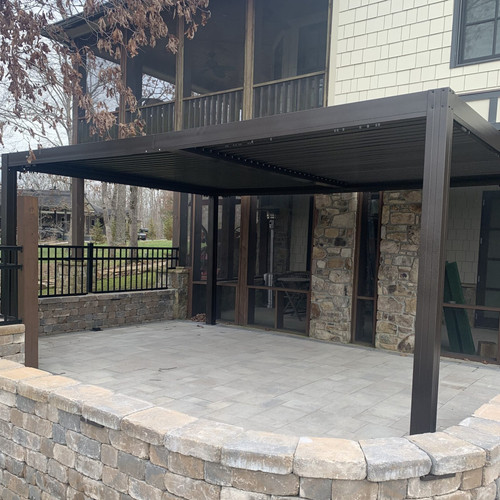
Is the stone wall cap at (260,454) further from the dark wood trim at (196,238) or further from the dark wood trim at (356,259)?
the dark wood trim at (196,238)

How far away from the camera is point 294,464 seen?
2.15 meters

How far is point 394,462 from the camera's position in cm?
213

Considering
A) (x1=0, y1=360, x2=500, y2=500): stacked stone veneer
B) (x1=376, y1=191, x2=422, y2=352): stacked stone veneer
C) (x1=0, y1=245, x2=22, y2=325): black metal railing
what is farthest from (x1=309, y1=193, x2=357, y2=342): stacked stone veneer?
(x1=0, y1=245, x2=22, y2=325): black metal railing

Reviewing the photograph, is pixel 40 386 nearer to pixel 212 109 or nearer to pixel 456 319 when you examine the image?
pixel 456 319

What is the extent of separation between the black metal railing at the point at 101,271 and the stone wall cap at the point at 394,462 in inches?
251

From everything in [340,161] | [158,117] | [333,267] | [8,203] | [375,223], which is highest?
[158,117]

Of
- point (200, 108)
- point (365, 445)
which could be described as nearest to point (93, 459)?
point (365, 445)

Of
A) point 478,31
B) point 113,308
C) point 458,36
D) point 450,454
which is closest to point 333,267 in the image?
point 458,36

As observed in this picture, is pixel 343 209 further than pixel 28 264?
Yes

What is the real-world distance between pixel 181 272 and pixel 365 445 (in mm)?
7099

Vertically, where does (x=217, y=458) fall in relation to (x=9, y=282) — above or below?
below

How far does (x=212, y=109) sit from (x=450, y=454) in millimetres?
6736

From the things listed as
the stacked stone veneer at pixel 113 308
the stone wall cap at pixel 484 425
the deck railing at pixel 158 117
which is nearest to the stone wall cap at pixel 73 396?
the stone wall cap at pixel 484 425

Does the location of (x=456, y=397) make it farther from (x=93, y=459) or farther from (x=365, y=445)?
(x=93, y=459)
